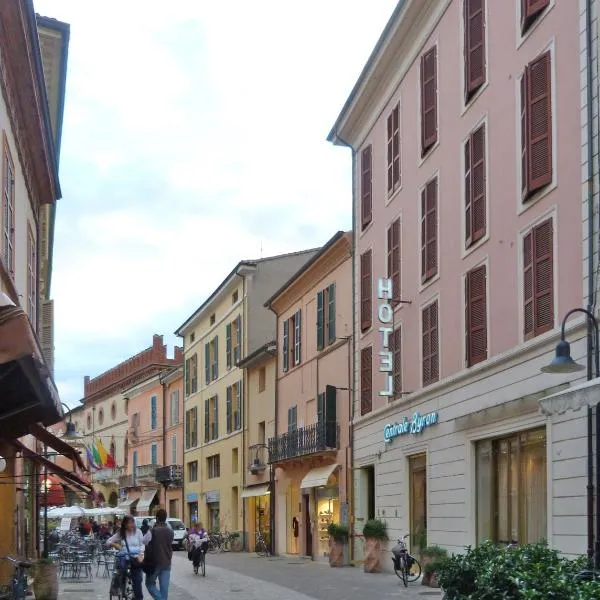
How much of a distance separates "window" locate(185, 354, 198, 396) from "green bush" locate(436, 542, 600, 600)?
157ft

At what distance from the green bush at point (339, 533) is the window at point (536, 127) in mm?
14410

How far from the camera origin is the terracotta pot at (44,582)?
→ 18.3 meters

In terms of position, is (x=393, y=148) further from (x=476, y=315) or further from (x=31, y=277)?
(x=31, y=277)

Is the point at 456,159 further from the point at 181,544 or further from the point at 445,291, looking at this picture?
the point at 181,544

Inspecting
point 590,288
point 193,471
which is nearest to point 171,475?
point 193,471

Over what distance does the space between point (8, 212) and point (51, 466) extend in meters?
4.41

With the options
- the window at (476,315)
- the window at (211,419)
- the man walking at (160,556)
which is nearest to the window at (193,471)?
the window at (211,419)

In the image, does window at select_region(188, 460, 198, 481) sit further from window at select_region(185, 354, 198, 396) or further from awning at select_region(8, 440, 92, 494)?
awning at select_region(8, 440, 92, 494)

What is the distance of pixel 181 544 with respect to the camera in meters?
52.0

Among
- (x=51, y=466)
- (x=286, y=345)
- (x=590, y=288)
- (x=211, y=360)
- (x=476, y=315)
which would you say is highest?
(x=590, y=288)

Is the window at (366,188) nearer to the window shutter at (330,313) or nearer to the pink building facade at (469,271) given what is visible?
the pink building facade at (469,271)

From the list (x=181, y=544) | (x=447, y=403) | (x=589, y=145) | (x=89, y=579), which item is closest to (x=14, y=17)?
(x=589, y=145)

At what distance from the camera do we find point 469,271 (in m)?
21.7

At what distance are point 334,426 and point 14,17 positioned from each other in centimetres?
2033
